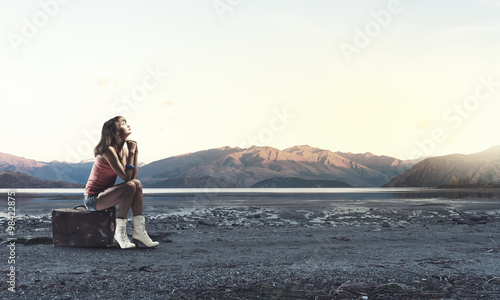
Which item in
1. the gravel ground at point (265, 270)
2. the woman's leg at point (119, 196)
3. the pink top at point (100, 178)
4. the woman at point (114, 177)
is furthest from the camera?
the pink top at point (100, 178)

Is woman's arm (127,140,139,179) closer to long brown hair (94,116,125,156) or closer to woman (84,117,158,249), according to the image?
woman (84,117,158,249)

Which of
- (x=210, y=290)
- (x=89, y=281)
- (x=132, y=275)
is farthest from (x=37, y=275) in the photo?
(x=210, y=290)

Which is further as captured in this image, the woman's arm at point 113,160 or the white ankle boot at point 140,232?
the white ankle boot at point 140,232

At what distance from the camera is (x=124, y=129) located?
1019cm

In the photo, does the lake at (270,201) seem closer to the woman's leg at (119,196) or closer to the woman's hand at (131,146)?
the woman's leg at (119,196)

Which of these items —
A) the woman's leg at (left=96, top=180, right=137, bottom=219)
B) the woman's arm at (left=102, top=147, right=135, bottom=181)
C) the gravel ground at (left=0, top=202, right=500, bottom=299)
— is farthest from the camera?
the woman's leg at (left=96, top=180, right=137, bottom=219)

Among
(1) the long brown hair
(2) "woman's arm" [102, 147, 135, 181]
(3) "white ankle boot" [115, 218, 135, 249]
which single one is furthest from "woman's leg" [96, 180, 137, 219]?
(1) the long brown hair

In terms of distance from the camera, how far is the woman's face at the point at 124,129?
33.2ft

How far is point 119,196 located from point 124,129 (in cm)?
175

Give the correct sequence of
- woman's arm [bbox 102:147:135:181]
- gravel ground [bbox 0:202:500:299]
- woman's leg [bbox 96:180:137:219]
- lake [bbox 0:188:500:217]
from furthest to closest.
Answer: lake [bbox 0:188:500:217]
woman's leg [bbox 96:180:137:219]
woman's arm [bbox 102:147:135:181]
gravel ground [bbox 0:202:500:299]

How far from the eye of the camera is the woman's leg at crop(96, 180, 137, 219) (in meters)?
10.0

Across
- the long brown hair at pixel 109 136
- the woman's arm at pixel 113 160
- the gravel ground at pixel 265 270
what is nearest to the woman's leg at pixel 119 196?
the woman's arm at pixel 113 160

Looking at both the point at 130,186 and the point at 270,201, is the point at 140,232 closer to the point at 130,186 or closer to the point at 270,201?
the point at 130,186

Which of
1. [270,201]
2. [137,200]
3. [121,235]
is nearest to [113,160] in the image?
[137,200]
